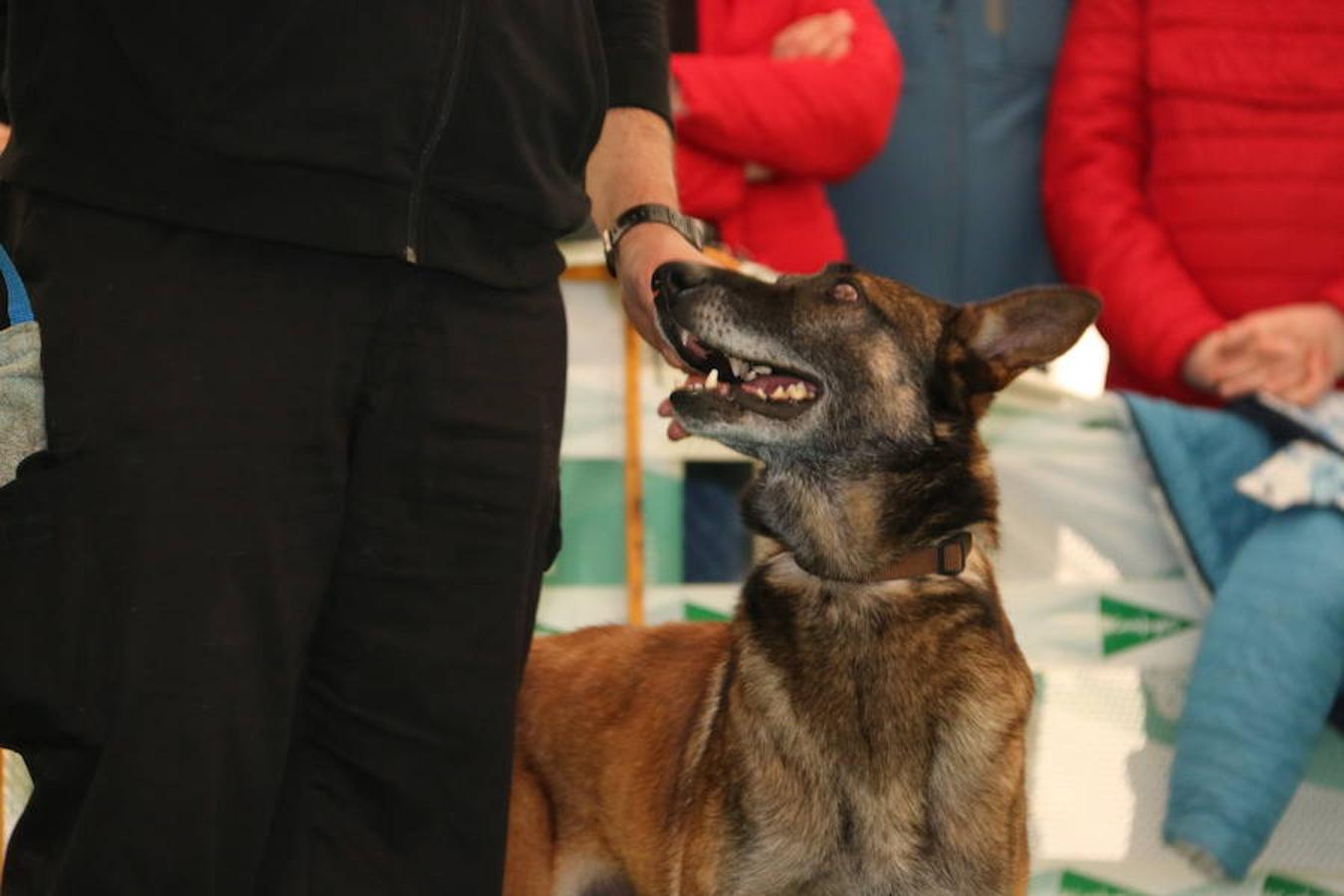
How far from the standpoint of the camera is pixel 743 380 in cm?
211

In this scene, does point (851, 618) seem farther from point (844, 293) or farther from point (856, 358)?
point (844, 293)

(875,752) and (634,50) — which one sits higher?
(634,50)

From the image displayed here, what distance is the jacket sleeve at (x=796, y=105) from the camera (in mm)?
2990

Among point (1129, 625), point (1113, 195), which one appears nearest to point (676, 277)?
point (1129, 625)

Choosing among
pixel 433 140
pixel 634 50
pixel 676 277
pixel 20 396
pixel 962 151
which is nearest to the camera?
pixel 20 396

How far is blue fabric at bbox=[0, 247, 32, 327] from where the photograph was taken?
4.68 ft

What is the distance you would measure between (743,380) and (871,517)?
0.26 meters

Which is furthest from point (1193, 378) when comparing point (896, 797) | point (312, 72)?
point (312, 72)

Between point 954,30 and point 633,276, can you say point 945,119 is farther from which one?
point 633,276

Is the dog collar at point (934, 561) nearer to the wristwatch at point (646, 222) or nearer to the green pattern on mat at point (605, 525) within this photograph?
the wristwatch at point (646, 222)

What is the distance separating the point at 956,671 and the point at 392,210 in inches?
36.4

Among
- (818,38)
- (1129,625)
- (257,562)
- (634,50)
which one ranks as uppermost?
(818,38)

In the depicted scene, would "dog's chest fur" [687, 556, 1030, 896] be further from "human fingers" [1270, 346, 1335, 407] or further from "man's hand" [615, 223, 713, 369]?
"human fingers" [1270, 346, 1335, 407]

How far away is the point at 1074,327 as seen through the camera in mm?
1964
